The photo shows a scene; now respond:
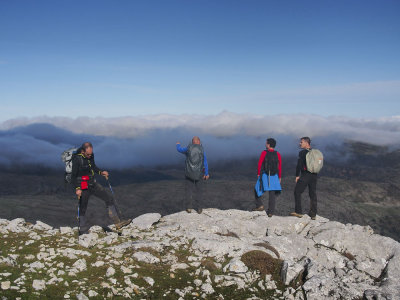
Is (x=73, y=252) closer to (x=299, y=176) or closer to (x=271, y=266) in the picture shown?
(x=271, y=266)

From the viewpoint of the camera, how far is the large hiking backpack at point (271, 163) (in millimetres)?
19141

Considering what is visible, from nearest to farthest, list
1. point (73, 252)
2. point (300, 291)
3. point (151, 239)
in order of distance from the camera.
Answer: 1. point (300, 291)
2. point (73, 252)
3. point (151, 239)

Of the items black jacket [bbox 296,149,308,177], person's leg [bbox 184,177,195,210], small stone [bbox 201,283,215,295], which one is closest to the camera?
small stone [bbox 201,283,215,295]

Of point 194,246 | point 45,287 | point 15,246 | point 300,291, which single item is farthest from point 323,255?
point 15,246

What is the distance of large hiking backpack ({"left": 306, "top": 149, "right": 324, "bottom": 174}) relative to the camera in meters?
18.5

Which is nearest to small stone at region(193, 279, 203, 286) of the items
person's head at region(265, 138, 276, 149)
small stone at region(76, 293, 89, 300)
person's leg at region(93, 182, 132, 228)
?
small stone at region(76, 293, 89, 300)

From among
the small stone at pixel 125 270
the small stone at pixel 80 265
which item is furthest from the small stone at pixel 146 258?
the small stone at pixel 80 265

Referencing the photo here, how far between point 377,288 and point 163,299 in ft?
25.4

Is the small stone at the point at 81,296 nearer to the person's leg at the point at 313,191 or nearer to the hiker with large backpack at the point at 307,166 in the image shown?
the hiker with large backpack at the point at 307,166

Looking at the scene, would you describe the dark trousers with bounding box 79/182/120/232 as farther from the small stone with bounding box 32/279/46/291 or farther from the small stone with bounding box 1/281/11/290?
the small stone with bounding box 1/281/11/290

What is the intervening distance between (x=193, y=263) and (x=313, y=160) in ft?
30.5

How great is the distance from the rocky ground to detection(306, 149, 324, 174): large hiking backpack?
10.8 ft

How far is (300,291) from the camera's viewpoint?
11.7 m

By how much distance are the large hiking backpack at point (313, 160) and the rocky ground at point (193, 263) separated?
3.30 m
